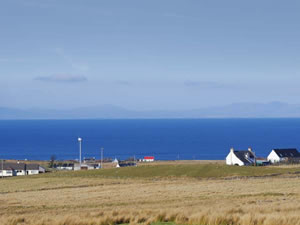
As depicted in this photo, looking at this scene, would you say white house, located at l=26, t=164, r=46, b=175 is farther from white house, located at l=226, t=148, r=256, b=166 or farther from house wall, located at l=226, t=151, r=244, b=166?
white house, located at l=226, t=148, r=256, b=166

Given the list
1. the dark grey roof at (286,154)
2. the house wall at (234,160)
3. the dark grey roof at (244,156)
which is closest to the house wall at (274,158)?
the dark grey roof at (286,154)

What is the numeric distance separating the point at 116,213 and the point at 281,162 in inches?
3556

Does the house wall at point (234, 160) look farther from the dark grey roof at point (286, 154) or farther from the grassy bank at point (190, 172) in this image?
the grassy bank at point (190, 172)

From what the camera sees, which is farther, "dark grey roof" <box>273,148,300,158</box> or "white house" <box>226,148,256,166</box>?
"dark grey roof" <box>273,148,300,158</box>

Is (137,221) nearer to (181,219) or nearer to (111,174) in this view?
(181,219)

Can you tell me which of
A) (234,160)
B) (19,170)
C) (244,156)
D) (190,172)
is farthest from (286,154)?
(19,170)

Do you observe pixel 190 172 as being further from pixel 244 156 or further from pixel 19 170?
pixel 19 170

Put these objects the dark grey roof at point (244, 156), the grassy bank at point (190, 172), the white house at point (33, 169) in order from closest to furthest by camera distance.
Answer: the grassy bank at point (190, 172), the dark grey roof at point (244, 156), the white house at point (33, 169)

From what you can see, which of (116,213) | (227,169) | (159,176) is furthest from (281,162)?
(116,213)

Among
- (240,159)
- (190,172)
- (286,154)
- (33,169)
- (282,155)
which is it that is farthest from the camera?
(286,154)

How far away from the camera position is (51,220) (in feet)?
49.7

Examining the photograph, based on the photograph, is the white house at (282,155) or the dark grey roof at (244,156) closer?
the dark grey roof at (244,156)

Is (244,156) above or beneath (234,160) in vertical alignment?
above

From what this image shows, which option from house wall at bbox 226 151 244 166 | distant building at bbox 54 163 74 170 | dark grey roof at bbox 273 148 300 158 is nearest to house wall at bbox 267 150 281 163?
dark grey roof at bbox 273 148 300 158
